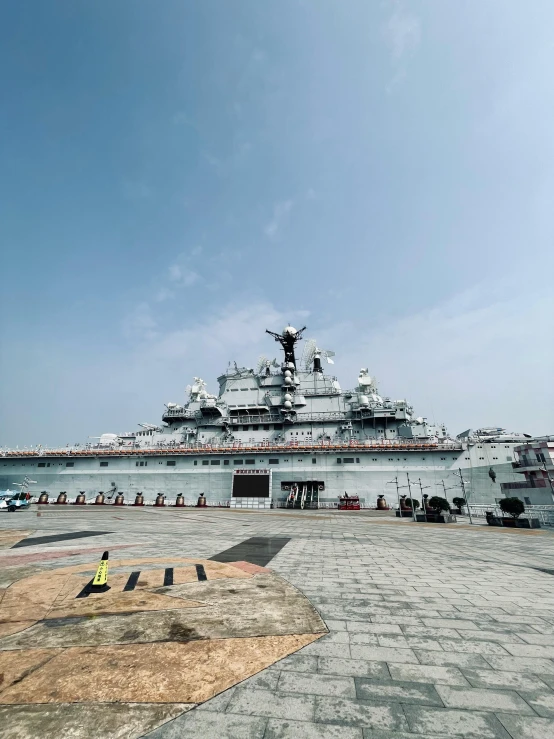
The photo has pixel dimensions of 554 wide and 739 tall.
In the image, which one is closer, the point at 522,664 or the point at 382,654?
the point at 522,664

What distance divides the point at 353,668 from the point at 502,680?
1627 mm

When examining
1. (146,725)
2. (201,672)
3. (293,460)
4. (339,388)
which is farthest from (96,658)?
(339,388)

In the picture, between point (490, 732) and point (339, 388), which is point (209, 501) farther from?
point (490, 732)

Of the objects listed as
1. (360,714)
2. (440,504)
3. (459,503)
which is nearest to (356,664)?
(360,714)

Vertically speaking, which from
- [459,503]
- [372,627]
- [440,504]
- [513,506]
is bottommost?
[372,627]

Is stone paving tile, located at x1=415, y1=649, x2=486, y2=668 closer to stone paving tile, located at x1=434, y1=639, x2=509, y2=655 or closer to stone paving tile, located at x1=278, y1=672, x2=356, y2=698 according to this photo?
stone paving tile, located at x1=434, y1=639, x2=509, y2=655

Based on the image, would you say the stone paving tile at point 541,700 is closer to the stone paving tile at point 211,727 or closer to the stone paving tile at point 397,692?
the stone paving tile at point 397,692

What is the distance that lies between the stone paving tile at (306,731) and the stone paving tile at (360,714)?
0.28 feet

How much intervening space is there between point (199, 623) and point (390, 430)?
3910 cm

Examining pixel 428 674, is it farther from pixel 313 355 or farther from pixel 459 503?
pixel 313 355

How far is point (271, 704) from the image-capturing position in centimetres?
311

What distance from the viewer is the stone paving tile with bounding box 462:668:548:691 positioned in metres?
3.56

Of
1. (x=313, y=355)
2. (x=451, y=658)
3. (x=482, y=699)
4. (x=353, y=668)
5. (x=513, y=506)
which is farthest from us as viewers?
(x=313, y=355)

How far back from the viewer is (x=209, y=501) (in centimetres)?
3925
